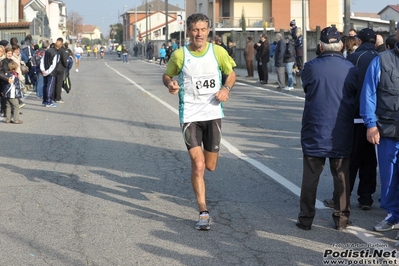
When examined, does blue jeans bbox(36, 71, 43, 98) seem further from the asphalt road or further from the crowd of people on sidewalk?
the asphalt road

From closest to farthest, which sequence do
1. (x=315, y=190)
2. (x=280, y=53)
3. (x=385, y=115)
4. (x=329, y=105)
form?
(x=385, y=115) → (x=329, y=105) → (x=315, y=190) → (x=280, y=53)

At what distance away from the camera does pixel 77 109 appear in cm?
1927

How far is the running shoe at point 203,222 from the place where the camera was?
6.79 meters

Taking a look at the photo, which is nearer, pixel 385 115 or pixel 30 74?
pixel 385 115

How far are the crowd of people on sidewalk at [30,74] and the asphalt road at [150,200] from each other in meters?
0.73

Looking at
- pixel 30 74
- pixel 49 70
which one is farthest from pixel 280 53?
pixel 30 74

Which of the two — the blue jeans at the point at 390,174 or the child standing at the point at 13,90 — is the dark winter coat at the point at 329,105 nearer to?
the blue jeans at the point at 390,174

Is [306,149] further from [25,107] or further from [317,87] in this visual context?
[25,107]

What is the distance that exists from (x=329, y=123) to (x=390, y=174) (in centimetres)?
70

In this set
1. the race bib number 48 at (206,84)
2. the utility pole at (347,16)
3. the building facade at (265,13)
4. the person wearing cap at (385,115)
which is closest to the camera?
the person wearing cap at (385,115)

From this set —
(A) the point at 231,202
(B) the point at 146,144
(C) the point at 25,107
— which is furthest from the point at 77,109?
(A) the point at 231,202

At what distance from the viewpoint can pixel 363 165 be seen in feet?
25.7

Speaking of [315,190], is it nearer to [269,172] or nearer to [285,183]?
[285,183]

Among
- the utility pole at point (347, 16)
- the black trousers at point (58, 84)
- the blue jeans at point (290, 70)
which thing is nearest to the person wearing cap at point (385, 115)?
the black trousers at point (58, 84)
